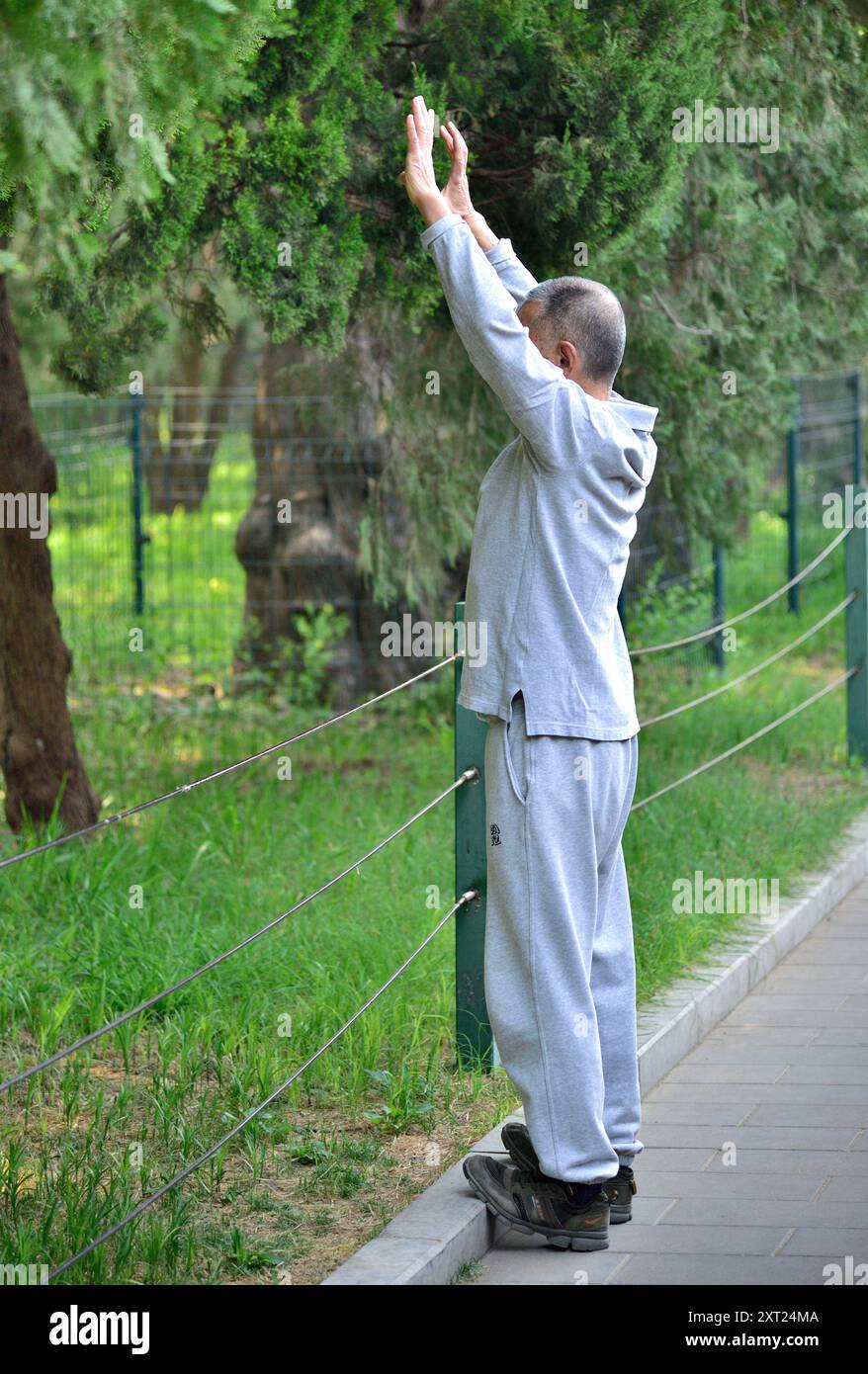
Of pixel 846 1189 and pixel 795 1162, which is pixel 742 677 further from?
pixel 846 1189

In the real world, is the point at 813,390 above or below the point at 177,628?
above

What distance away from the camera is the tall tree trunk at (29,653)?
7535mm

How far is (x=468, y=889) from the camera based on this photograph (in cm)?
486

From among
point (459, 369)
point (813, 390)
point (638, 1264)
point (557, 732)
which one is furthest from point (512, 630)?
point (813, 390)

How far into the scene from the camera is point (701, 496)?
9.03 metres

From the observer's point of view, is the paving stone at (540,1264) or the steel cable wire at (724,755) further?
the steel cable wire at (724,755)

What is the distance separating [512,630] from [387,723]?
709 centimetres

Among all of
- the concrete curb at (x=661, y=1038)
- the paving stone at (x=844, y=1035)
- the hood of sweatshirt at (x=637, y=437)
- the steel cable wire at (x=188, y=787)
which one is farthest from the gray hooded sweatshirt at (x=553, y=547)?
the paving stone at (x=844, y=1035)

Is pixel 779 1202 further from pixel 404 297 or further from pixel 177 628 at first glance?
pixel 177 628

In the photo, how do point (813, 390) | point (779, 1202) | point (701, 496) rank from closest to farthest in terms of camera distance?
point (779, 1202) → point (701, 496) → point (813, 390)

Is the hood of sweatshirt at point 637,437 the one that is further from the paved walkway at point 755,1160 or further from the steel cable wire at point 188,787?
the paved walkway at point 755,1160

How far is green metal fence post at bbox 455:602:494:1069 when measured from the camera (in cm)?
479

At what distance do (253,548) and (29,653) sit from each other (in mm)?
4289

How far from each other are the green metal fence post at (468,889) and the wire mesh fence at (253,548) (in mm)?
4351
